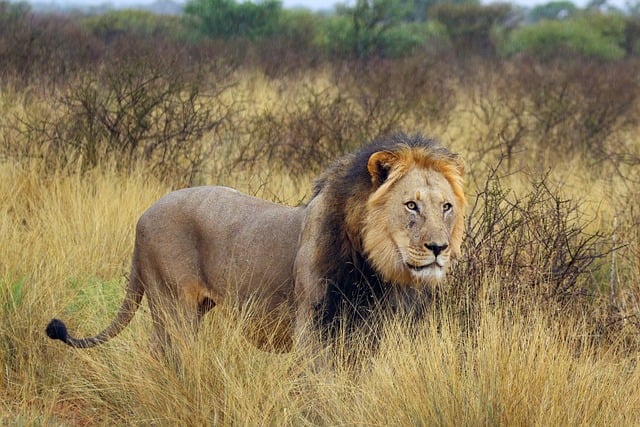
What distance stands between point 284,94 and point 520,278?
10360 millimetres

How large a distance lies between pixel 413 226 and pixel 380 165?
0.27 meters

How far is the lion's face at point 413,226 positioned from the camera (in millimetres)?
3619

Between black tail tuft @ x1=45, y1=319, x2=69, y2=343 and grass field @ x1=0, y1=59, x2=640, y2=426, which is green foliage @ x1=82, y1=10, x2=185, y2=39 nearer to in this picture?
grass field @ x1=0, y1=59, x2=640, y2=426

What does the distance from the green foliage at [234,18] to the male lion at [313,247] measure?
59.9 ft

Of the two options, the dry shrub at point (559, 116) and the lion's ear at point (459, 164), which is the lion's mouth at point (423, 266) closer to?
the lion's ear at point (459, 164)

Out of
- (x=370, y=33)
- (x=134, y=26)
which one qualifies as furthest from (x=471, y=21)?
(x=134, y=26)

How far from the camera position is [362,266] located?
3918 mm

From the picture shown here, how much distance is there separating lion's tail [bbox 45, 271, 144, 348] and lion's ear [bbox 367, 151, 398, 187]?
126 centimetres

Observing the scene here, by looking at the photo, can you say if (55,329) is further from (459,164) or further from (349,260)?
(459,164)

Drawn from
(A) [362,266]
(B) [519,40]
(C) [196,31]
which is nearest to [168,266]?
(A) [362,266]

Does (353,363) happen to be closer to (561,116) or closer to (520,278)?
(520,278)

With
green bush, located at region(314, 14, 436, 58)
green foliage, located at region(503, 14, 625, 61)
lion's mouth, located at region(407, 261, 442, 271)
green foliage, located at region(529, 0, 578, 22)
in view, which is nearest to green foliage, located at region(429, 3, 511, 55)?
green foliage, located at region(503, 14, 625, 61)

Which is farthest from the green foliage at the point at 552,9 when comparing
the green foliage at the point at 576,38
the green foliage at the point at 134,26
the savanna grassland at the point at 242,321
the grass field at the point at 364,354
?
the grass field at the point at 364,354

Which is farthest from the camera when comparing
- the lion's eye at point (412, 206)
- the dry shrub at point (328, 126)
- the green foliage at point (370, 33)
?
the green foliage at point (370, 33)
